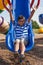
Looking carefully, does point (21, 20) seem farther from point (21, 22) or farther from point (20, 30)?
point (20, 30)

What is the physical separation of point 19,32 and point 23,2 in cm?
155

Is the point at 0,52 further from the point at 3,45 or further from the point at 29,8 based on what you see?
the point at 29,8

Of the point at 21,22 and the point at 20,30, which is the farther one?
the point at 20,30

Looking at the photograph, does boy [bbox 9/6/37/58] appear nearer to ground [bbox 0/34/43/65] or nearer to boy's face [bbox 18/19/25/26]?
boy's face [bbox 18/19/25/26]

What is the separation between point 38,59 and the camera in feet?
21.4

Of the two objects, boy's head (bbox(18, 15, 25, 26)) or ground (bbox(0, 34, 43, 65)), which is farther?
ground (bbox(0, 34, 43, 65))

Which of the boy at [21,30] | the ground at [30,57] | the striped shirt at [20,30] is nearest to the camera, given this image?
the boy at [21,30]

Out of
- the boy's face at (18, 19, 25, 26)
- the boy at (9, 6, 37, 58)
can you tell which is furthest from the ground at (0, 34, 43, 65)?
the boy's face at (18, 19, 25, 26)

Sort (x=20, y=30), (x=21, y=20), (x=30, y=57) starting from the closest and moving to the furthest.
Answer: (x=21, y=20) < (x=20, y=30) < (x=30, y=57)

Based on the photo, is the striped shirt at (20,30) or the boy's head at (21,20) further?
the striped shirt at (20,30)

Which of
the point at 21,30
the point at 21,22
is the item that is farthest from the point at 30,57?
the point at 21,22

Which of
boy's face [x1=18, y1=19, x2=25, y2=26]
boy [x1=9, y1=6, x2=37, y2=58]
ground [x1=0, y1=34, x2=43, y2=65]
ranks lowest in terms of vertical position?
ground [x1=0, y1=34, x2=43, y2=65]

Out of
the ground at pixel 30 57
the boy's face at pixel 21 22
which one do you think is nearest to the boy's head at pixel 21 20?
the boy's face at pixel 21 22

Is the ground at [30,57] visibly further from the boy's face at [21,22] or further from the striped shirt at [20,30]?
the boy's face at [21,22]
